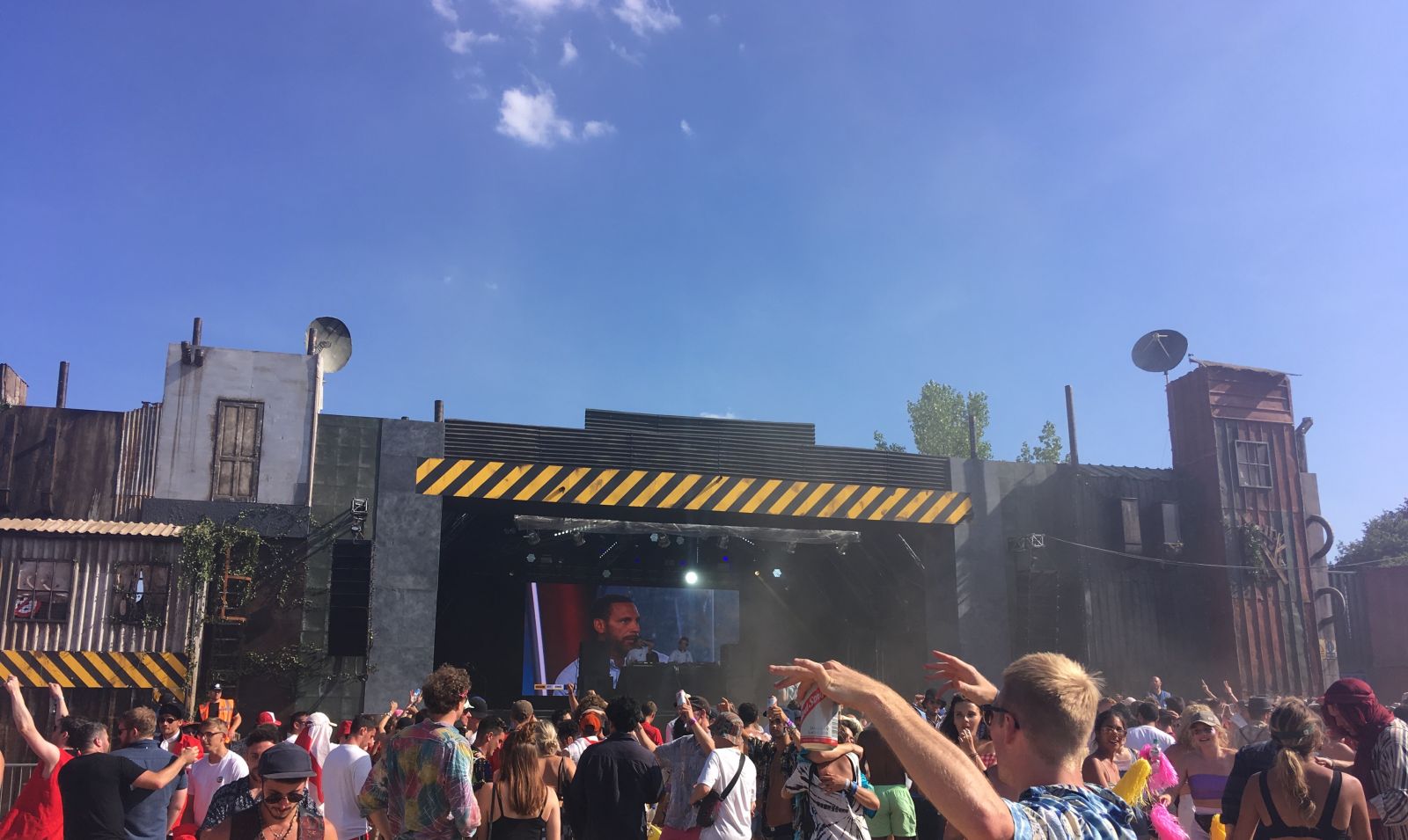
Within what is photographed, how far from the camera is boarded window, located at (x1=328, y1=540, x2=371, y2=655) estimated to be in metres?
17.9

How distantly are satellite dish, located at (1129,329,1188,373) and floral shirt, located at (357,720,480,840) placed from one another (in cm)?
2193

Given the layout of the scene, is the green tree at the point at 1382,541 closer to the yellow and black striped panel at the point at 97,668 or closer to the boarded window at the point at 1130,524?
the boarded window at the point at 1130,524

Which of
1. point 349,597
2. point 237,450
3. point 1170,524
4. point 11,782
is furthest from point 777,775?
point 1170,524

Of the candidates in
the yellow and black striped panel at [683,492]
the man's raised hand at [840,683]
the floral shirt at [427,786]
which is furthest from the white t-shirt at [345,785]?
the yellow and black striped panel at [683,492]

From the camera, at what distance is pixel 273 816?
516cm

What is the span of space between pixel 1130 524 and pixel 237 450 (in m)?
18.8

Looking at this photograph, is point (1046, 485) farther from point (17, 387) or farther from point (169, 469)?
point (17, 387)

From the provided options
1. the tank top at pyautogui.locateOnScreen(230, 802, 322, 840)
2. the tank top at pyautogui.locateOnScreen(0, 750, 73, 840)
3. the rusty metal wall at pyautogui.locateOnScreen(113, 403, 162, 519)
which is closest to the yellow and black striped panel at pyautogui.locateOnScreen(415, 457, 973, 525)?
the rusty metal wall at pyautogui.locateOnScreen(113, 403, 162, 519)

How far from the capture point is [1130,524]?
881 inches

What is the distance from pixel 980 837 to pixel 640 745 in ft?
18.2

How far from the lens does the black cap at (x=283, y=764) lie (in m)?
5.02

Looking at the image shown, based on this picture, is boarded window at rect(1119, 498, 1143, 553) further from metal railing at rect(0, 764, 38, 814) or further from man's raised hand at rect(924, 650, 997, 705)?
metal railing at rect(0, 764, 38, 814)

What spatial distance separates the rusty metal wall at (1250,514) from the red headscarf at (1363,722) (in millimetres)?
17338

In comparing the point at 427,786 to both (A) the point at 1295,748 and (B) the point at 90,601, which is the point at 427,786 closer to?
(A) the point at 1295,748
